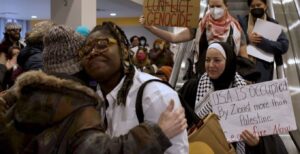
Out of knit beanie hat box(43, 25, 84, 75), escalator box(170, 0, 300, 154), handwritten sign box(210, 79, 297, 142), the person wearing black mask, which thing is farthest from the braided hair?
the person wearing black mask

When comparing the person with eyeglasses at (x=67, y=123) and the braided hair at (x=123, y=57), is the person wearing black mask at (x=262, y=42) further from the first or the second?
the person with eyeglasses at (x=67, y=123)

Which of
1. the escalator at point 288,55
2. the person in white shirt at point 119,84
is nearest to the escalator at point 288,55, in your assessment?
the escalator at point 288,55

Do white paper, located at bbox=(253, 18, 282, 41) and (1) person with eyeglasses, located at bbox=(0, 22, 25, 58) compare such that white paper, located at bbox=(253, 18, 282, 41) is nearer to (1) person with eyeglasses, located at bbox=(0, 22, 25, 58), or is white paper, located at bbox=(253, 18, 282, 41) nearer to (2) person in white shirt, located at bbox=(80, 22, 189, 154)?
(1) person with eyeglasses, located at bbox=(0, 22, 25, 58)

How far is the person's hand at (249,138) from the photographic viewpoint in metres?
3.23

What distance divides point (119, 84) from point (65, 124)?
451mm

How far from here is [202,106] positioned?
140 inches

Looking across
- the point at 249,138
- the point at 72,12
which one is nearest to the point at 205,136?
the point at 249,138

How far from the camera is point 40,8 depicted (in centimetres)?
1867

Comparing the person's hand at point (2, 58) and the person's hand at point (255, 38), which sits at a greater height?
the person's hand at point (255, 38)

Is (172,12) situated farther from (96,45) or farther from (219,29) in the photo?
(96,45)

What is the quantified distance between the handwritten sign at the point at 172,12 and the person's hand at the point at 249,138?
Result: 1391mm

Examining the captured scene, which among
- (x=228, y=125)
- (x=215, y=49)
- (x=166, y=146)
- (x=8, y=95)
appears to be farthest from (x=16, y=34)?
(x=166, y=146)

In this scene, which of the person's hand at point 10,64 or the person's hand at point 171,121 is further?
the person's hand at point 10,64

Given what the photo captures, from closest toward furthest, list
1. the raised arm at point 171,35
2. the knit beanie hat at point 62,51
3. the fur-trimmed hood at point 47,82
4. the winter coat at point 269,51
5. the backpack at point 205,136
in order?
the fur-trimmed hood at point 47,82 < the knit beanie hat at point 62,51 < the backpack at point 205,136 < the raised arm at point 171,35 < the winter coat at point 269,51
